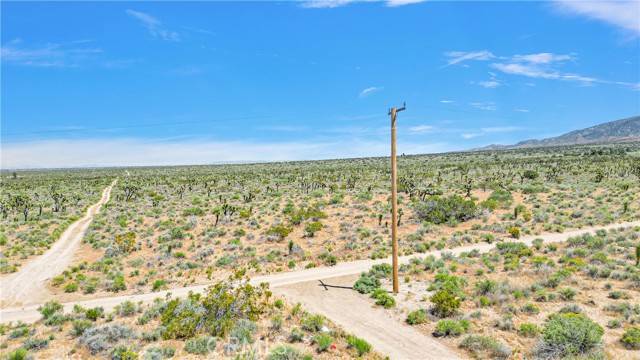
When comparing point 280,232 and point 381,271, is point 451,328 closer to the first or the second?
point 381,271

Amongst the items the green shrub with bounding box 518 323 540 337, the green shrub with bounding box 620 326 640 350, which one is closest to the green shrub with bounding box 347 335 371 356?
the green shrub with bounding box 518 323 540 337

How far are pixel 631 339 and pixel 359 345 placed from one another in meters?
8.28

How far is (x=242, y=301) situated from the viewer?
49.3 ft

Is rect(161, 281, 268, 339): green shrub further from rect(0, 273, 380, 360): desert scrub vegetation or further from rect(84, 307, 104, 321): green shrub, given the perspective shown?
rect(84, 307, 104, 321): green shrub

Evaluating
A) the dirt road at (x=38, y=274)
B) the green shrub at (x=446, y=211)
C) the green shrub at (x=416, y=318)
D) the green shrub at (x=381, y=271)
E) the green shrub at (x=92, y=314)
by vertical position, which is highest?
the green shrub at (x=446, y=211)

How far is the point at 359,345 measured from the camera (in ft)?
39.5

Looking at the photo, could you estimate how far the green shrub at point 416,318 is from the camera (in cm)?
1410

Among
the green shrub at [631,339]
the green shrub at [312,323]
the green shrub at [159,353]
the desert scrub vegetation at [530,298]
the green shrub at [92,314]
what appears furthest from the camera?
the green shrub at [92,314]

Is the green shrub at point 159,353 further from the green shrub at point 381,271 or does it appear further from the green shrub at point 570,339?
the green shrub at point 570,339

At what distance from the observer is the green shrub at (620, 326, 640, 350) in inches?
A: 449

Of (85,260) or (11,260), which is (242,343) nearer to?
(85,260)

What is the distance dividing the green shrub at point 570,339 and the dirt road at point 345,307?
2.77 metres

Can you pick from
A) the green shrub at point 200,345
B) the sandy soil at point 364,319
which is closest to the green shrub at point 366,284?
the sandy soil at point 364,319

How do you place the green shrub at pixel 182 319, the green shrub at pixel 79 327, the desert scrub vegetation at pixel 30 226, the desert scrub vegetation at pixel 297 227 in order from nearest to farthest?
the green shrub at pixel 182 319
the green shrub at pixel 79 327
the desert scrub vegetation at pixel 297 227
the desert scrub vegetation at pixel 30 226
